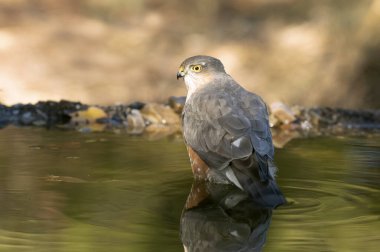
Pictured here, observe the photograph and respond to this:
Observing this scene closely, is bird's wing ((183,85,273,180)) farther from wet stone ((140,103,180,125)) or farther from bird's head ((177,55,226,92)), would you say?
wet stone ((140,103,180,125))

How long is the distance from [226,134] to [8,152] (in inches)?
77.6

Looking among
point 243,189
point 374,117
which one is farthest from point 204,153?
point 374,117

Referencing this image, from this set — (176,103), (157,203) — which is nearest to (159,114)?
(176,103)

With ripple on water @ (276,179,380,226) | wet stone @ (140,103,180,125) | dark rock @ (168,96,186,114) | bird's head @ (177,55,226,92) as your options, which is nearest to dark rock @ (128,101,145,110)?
wet stone @ (140,103,180,125)

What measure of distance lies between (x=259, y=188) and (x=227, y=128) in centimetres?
49

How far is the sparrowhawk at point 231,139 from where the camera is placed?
3453 mm

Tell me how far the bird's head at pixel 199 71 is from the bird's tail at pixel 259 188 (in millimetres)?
1238

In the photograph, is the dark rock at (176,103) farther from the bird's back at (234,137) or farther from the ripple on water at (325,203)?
the ripple on water at (325,203)

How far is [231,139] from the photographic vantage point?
3699 millimetres

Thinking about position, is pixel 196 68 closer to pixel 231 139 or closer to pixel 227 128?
pixel 227 128

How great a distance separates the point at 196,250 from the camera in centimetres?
254

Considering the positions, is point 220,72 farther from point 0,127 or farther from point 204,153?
point 0,127

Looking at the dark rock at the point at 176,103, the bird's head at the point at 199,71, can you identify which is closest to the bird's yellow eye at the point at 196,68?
the bird's head at the point at 199,71

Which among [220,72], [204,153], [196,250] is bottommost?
[196,250]
